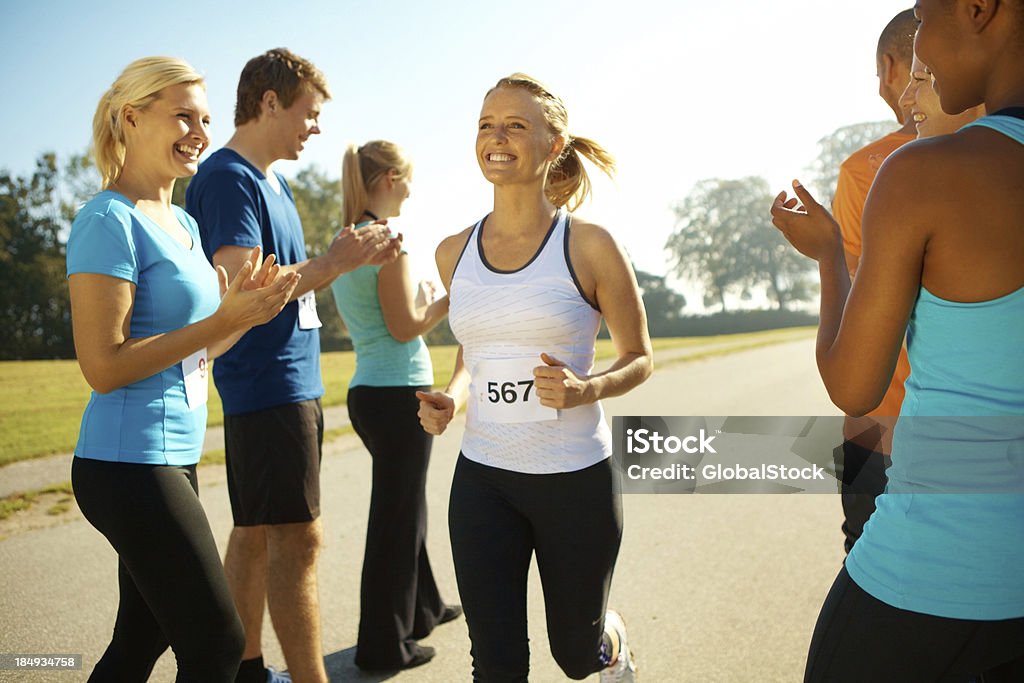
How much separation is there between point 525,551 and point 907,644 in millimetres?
1325

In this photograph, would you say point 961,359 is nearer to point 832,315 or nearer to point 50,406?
point 832,315

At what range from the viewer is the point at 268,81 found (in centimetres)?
352

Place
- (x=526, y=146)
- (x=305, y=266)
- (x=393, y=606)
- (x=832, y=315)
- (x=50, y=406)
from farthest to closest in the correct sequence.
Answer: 1. (x=50, y=406)
2. (x=393, y=606)
3. (x=305, y=266)
4. (x=526, y=146)
5. (x=832, y=315)

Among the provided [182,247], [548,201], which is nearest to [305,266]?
[182,247]

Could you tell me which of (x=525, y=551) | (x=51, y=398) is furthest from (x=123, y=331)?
(x=51, y=398)

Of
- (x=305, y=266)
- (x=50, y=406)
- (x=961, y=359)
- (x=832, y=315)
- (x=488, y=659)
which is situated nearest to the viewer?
(x=961, y=359)

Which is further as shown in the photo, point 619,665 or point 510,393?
point 619,665

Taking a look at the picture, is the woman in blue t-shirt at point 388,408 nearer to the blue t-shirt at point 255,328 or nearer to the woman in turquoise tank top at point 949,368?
the blue t-shirt at point 255,328

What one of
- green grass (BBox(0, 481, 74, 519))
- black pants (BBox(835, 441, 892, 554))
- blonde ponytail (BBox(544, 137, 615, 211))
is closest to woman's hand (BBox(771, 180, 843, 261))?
black pants (BBox(835, 441, 892, 554))

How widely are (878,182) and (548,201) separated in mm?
1603

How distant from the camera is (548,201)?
120 inches

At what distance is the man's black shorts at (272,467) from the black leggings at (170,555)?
789mm

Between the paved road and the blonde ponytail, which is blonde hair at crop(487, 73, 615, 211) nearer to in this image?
the blonde ponytail

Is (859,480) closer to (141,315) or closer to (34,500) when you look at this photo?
(141,315)
